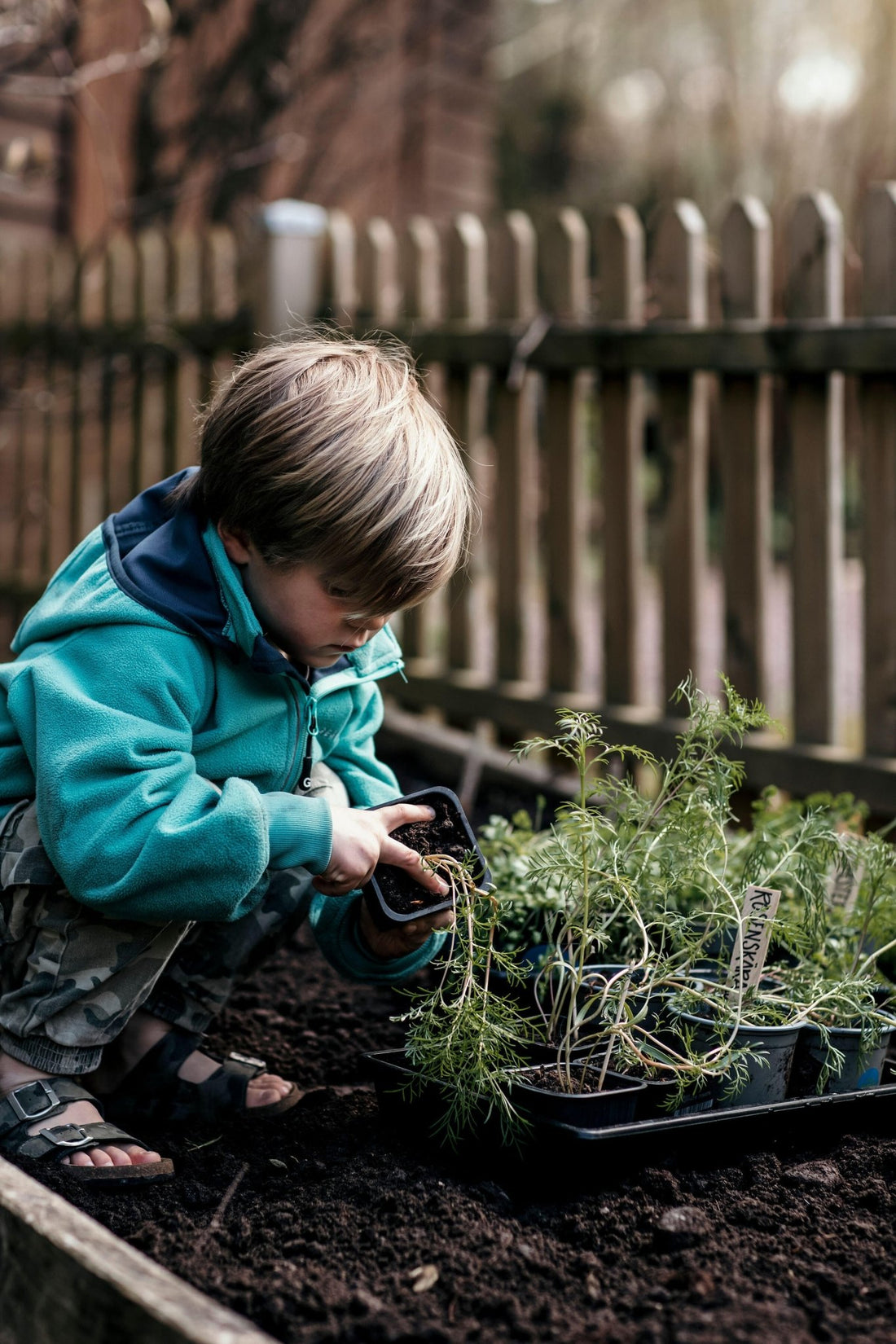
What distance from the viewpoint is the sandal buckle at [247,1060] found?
218 centimetres

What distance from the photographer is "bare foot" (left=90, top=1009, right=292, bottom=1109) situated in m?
2.12

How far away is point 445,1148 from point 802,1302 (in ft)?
1.90

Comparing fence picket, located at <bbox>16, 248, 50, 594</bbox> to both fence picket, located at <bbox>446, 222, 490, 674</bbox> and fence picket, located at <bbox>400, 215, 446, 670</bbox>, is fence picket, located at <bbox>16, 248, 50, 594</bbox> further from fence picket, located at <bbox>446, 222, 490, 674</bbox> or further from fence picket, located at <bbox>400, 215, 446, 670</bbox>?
fence picket, located at <bbox>446, 222, 490, 674</bbox>

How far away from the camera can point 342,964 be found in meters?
2.20

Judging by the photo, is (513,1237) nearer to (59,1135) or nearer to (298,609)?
(59,1135)

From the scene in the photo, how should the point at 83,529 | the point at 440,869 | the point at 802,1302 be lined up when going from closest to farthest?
the point at 802,1302 → the point at 440,869 → the point at 83,529

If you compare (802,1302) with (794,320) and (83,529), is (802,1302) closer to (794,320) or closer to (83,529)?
(794,320)

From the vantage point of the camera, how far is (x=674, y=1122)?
5.50ft

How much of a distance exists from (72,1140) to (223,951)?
41cm

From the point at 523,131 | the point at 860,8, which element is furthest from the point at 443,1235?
the point at 523,131

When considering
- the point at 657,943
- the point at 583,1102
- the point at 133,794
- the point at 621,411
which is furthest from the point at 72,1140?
the point at 621,411

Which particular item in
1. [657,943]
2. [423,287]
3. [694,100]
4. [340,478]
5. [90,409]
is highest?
[694,100]

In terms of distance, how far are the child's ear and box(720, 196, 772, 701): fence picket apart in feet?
7.10

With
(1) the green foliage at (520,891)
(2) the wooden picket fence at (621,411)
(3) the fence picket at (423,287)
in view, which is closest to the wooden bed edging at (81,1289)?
(1) the green foliage at (520,891)
